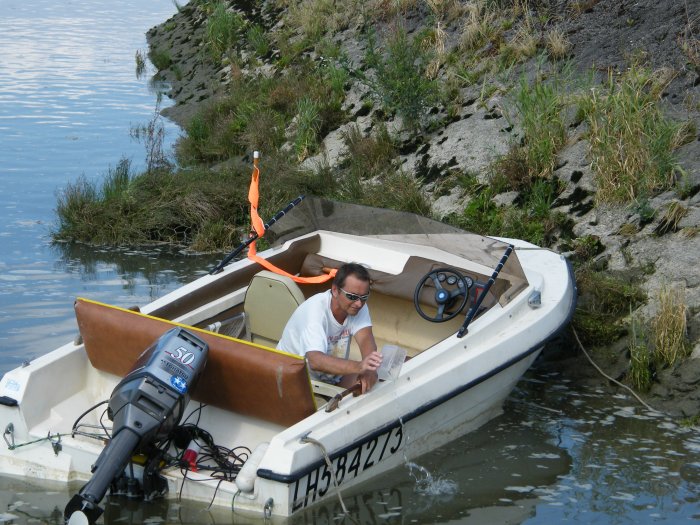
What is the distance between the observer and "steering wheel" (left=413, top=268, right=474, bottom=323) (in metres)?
8.15

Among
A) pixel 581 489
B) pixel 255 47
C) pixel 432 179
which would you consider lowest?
pixel 581 489

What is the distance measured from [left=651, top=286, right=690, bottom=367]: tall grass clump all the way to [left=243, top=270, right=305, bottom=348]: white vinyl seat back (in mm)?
2913

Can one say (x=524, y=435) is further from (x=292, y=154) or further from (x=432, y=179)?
(x=292, y=154)

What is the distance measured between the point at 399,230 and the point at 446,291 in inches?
34.4

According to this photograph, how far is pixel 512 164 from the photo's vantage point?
11391 millimetres

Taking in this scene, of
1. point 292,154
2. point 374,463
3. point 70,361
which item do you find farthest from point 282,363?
point 292,154

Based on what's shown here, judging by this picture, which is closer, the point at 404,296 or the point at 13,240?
the point at 404,296

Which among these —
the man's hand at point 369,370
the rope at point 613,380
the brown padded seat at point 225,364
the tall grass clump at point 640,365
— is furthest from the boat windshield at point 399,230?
the brown padded seat at point 225,364

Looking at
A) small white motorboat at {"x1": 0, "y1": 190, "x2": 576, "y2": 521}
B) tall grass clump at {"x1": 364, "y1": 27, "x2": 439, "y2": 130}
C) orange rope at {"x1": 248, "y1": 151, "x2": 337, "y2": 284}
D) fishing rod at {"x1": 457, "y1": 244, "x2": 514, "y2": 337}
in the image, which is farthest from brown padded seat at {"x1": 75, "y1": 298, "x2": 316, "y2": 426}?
tall grass clump at {"x1": 364, "y1": 27, "x2": 439, "y2": 130}

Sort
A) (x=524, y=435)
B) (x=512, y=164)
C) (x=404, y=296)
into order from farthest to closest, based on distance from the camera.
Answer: (x=512, y=164) < (x=404, y=296) < (x=524, y=435)

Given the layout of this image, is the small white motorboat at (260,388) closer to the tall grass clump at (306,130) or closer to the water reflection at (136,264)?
the water reflection at (136,264)

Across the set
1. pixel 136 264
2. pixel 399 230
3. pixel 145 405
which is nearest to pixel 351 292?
pixel 145 405

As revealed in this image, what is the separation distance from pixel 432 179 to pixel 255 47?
837cm

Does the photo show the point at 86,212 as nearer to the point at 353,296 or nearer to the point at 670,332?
the point at 353,296
